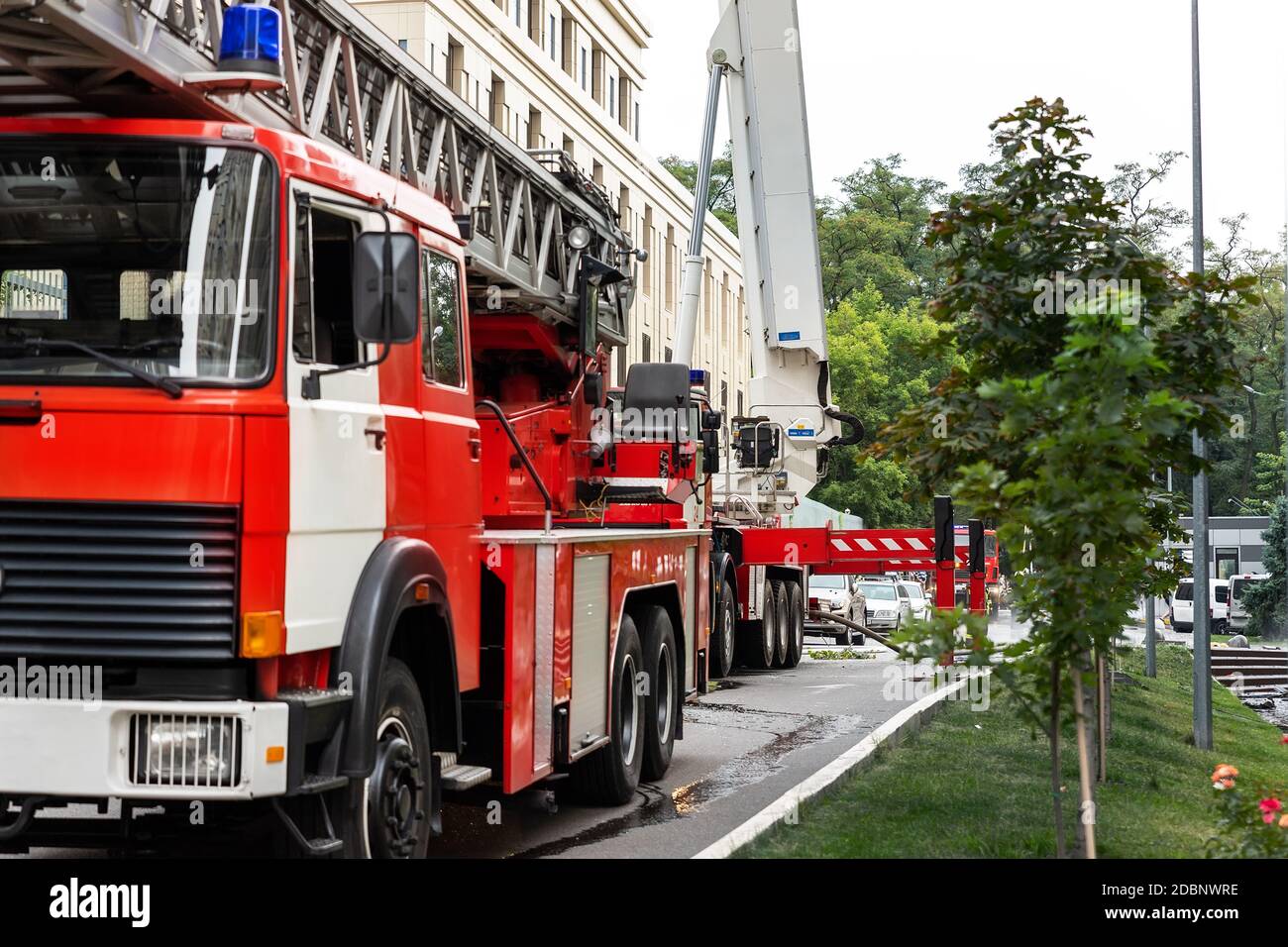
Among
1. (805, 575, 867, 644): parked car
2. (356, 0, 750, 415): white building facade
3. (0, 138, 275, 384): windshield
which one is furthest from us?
(356, 0, 750, 415): white building facade

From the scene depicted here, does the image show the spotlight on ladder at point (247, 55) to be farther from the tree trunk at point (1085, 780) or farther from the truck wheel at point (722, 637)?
the truck wheel at point (722, 637)

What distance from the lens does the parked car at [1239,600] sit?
51.2 meters

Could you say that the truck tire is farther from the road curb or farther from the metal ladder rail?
the metal ladder rail

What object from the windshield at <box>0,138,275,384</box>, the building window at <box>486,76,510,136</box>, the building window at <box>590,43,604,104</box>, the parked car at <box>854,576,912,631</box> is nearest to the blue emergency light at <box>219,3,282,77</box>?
the windshield at <box>0,138,275,384</box>

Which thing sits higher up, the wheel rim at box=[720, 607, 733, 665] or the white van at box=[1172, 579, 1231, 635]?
the wheel rim at box=[720, 607, 733, 665]

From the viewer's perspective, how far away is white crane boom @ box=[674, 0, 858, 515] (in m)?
21.8

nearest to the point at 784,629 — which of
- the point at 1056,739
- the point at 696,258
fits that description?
the point at 696,258

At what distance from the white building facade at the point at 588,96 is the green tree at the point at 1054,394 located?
2077 centimetres

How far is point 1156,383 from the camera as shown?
28.2ft

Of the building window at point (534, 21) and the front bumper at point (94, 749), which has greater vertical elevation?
the building window at point (534, 21)

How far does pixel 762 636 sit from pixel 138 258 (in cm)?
1640

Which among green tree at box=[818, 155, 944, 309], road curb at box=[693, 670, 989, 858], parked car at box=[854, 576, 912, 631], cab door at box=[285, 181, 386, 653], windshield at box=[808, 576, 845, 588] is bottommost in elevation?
parked car at box=[854, 576, 912, 631]

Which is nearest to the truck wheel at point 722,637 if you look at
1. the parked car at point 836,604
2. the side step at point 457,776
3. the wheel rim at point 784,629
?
the wheel rim at point 784,629

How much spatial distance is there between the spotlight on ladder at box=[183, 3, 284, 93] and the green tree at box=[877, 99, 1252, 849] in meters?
3.10
